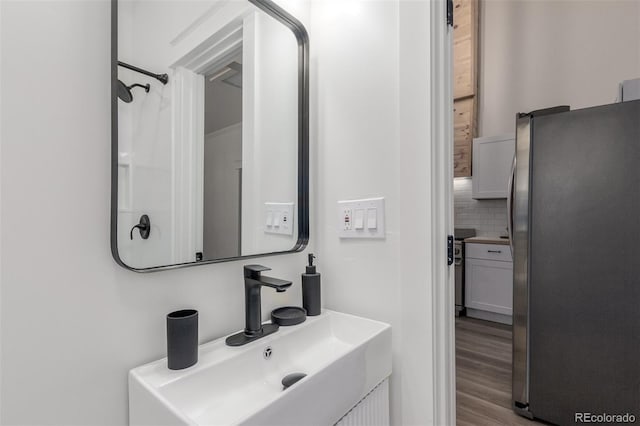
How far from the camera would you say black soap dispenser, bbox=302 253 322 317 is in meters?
1.08

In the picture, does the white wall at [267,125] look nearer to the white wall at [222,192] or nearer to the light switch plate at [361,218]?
the white wall at [222,192]

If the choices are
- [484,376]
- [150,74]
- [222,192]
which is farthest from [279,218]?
[484,376]

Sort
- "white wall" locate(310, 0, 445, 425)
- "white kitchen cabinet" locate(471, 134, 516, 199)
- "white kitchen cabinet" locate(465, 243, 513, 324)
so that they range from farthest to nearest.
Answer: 1. "white kitchen cabinet" locate(471, 134, 516, 199)
2. "white kitchen cabinet" locate(465, 243, 513, 324)
3. "white wall" locate(310, 0, 445, 425)

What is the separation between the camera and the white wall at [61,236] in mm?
574

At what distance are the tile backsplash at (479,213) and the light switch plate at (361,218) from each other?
2617mm

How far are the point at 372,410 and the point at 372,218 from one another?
59 cm

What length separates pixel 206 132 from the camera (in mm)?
932

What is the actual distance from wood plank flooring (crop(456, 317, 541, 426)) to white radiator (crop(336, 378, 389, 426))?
0.93m

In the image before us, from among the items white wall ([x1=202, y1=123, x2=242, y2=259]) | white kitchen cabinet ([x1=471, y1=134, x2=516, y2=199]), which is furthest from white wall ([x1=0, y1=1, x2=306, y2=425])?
white kitchen cabinet ([x1=471, y1=134, x2=516, y2=199])

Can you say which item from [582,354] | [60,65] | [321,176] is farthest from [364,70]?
[582,354]

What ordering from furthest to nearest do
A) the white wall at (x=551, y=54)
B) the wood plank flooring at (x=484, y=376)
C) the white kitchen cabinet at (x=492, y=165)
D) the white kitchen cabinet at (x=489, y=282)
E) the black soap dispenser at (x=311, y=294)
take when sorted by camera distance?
the white kitchen cabinet at (x=492, y=165) < the white kitchen cabinet at (x=489, y=282) < the white wall at (x=551, y=54) < the wood plank flooring at (x=484, y=376) < the black soap dispenser at (x=311, y=294)

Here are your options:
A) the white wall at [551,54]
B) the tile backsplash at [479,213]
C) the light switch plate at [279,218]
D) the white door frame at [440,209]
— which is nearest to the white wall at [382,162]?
the white door frame at [440,209]

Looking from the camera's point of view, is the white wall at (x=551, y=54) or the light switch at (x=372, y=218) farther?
the white wall at (x=551, y=54)

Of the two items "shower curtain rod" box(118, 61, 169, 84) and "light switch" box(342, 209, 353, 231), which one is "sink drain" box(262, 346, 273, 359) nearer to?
"light switch" box(342, 209, 353, 231)
